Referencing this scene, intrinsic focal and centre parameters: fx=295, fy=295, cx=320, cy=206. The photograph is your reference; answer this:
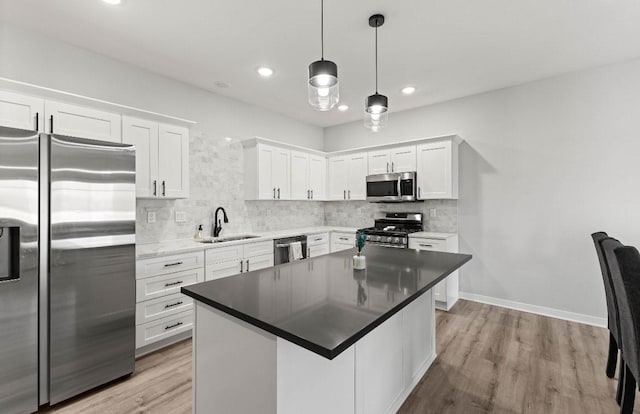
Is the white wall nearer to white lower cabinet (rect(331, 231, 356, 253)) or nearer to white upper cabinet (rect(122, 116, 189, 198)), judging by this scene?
white lower cabinet (rect(331, 231, 356, 253))

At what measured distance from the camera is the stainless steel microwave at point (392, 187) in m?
4.25

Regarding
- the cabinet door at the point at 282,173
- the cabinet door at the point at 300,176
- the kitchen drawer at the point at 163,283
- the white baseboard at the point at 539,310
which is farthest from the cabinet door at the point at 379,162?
the kitchen drawer at the point at 163,283

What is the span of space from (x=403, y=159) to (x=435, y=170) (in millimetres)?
511

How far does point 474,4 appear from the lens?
222 centimetres

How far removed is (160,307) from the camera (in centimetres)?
278

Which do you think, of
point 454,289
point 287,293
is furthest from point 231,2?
point 454,289

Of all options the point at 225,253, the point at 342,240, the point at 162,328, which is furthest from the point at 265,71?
the point at 162,328

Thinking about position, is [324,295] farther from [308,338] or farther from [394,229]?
[394,229]

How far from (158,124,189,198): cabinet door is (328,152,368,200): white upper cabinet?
8.56ft

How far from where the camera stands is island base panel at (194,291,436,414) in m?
1.17

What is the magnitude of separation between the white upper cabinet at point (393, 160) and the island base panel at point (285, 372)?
2.84m

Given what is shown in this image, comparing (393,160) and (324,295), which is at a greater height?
(393,160)

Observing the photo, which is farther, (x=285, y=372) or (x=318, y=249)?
(x=318, y=249)

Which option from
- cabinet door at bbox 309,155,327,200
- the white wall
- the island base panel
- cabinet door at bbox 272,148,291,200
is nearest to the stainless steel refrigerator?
the island base panel
